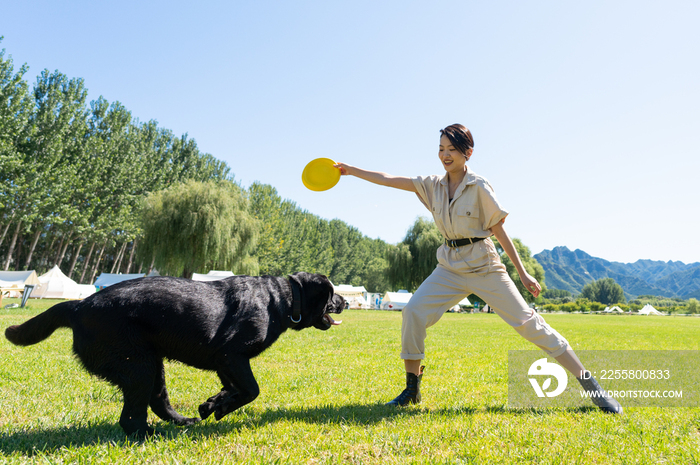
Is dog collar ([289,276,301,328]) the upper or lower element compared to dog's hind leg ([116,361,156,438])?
upper

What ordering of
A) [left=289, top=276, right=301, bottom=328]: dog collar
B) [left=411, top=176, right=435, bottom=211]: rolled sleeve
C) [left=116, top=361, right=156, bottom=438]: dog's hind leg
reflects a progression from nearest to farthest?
[left=116, top=361, right=156, bottom=438]: dog's hind leg
[left=289, top=276, right=301, bottom=328]: dog collar
[left=411, top=176, right=435, bottom=211]: rolled sleeve

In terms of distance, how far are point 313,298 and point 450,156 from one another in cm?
175

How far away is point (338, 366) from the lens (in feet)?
19.6

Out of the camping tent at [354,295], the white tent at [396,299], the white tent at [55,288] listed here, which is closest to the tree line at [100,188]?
the white tent at [55,288]

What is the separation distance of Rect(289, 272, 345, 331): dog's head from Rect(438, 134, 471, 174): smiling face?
4.91 feet

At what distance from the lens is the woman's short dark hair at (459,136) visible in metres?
3.62

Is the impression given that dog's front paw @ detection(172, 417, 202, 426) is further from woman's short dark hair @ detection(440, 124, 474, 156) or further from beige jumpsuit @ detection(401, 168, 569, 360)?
woman's short dark hair @ detection(440, 124, 474, 156)

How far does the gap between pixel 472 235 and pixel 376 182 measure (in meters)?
1.00

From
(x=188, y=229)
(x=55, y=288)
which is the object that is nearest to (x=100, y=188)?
(x=55, y=288)

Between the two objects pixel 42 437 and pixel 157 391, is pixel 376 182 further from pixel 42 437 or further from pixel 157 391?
pixel 42 437

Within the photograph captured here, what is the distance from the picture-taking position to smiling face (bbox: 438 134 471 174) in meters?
3.64

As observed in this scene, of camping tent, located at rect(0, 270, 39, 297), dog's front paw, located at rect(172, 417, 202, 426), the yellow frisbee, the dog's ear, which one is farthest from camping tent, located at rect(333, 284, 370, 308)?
dog's front paw, located at rect(172, 417, 202, 426)

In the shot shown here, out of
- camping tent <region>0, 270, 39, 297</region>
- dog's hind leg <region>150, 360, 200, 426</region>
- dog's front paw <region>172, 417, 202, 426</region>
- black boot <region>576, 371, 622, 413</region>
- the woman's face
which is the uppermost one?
the woman's face

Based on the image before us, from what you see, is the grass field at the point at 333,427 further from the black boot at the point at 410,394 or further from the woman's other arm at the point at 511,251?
the woman's other arm at the point at 511,251
